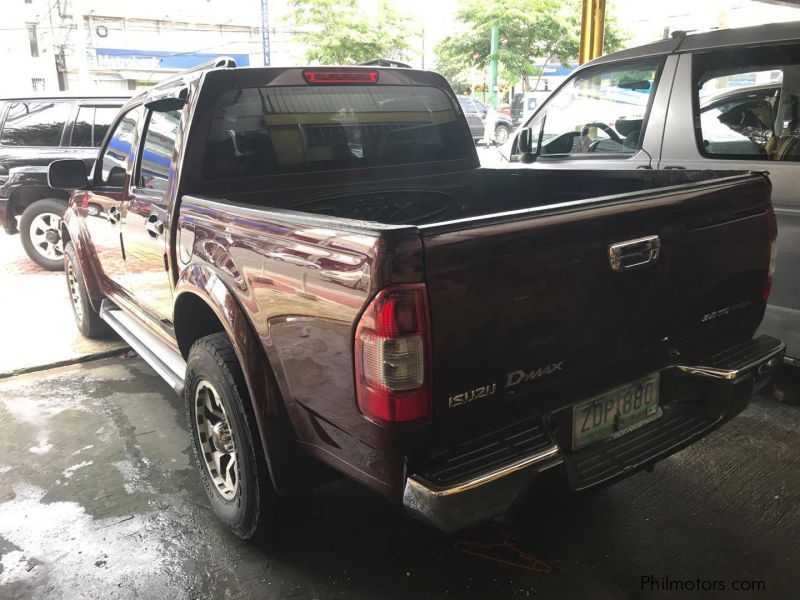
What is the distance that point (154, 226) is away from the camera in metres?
A: 3.00

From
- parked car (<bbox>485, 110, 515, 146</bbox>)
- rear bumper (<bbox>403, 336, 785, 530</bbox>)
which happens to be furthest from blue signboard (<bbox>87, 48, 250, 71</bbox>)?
rear bumper (<bbox>403, 336, 785, 530</bbox>)

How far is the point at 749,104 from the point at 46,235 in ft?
23.0

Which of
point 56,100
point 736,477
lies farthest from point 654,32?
point 736,477

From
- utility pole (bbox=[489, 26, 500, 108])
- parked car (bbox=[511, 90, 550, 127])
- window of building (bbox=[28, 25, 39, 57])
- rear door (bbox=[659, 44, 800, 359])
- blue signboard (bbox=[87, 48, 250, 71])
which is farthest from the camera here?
blue signboard (bbox=[87, 48, 250, 71])

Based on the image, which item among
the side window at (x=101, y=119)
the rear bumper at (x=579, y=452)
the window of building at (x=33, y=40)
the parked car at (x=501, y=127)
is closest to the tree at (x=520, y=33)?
the parked car at (x=501, y=127)

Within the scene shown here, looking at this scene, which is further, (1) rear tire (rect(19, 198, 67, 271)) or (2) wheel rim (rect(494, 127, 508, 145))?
(2) wheel rim (rect(494, 127, 508, 145))

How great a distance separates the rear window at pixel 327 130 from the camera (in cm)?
286

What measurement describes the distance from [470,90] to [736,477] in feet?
114

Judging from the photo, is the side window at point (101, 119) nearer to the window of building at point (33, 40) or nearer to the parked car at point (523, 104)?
the parked car at point (523, 104)

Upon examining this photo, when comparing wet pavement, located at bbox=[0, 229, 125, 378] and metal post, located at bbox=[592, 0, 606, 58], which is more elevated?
metal post, located at bbox=[592, 0, 606, 58]

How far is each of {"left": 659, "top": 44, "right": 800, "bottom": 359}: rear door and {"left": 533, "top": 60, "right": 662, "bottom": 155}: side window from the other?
10.7 inches

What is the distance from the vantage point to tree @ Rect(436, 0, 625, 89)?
66.2 ft

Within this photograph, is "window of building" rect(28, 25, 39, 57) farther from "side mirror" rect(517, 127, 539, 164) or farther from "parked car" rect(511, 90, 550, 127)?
"side mirror" rect(517, 127, 539, 164)

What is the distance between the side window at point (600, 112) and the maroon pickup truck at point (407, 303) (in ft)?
4.59
